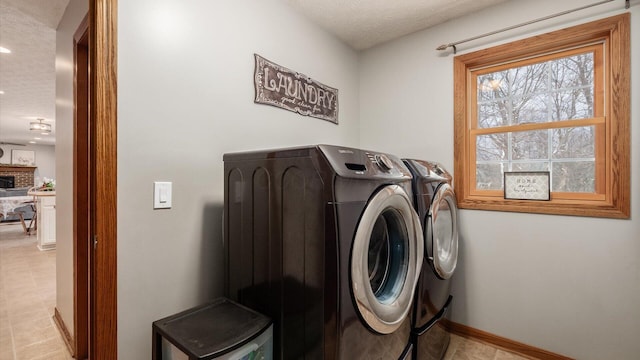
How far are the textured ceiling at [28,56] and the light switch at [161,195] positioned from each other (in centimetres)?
168

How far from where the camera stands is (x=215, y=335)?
1.01m

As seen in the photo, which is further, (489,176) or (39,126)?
(39,126)

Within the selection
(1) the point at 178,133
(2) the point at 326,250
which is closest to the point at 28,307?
(1) the point at 178,133

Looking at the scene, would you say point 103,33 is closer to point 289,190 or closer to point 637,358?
point 289,190

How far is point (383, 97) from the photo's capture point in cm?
263

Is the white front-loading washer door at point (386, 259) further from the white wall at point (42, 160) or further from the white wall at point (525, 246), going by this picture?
the white wall at point (42, 160)

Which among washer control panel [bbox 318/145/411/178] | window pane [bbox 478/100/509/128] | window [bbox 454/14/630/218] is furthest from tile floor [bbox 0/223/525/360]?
window pane [bbox 478/100/509/128]

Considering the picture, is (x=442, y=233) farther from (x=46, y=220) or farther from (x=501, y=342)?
(x=46, y=220)

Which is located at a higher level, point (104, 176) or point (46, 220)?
point (104, 176)

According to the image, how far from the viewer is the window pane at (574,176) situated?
1.81 metres

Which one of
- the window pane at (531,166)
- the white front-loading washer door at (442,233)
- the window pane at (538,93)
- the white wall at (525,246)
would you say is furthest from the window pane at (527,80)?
the white front-loading washer door at (442,233)

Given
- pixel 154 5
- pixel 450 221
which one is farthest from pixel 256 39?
pixel 450 221

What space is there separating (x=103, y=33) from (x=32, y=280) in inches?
139

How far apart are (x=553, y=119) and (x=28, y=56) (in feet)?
15.6
